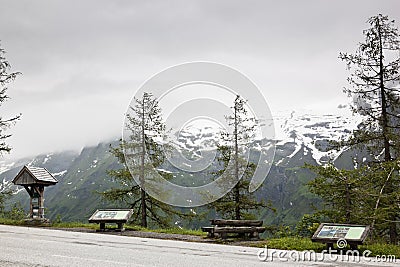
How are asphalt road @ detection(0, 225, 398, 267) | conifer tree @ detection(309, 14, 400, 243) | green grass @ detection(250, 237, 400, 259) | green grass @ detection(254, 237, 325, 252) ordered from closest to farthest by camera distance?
asphalt road @ detection(0, 225, 398, 267) → green grass @ detection(250, 237, 400, 259) → green grass @ detection(254, 237, 325, 252) → conifer tree @ detection(309, 14, 400, 243)

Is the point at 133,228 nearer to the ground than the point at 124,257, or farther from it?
nearer to the ground

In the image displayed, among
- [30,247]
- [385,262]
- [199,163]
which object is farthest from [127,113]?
[385,262]

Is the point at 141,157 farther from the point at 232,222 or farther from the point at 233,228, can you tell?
the point at 233,228

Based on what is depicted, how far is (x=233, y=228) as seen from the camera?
19.2m

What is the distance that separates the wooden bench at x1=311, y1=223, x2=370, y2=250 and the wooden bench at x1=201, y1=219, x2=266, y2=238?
4838mm

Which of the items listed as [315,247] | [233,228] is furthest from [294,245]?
[233,228]

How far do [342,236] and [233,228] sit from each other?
5573 mm

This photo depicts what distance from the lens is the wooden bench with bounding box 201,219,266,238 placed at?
19.1 m

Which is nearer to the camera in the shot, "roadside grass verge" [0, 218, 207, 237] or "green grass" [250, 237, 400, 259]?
"green grass" [250, 237, 400, 259]

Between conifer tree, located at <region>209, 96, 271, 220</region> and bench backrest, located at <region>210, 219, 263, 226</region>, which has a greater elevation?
conifer tree, located at <region>209, 96, 271, 220</region>

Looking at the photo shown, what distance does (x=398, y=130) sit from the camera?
25234 mm

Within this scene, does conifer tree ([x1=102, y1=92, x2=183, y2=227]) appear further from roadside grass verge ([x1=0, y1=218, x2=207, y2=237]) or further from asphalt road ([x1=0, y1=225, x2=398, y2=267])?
asphalt road ([x1=0, y1=225, x2=398, y2=267])

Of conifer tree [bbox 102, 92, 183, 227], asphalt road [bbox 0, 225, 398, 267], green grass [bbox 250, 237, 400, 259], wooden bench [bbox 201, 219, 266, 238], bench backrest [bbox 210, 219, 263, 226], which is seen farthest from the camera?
conifer tree [bbox 102, 92, 183, 227]

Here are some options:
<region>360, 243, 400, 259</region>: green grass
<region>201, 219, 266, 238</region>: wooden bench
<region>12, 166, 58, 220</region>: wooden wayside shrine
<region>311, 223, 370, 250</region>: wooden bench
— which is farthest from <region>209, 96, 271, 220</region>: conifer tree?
<region>360, 243, 400, 259</region>: green grass
